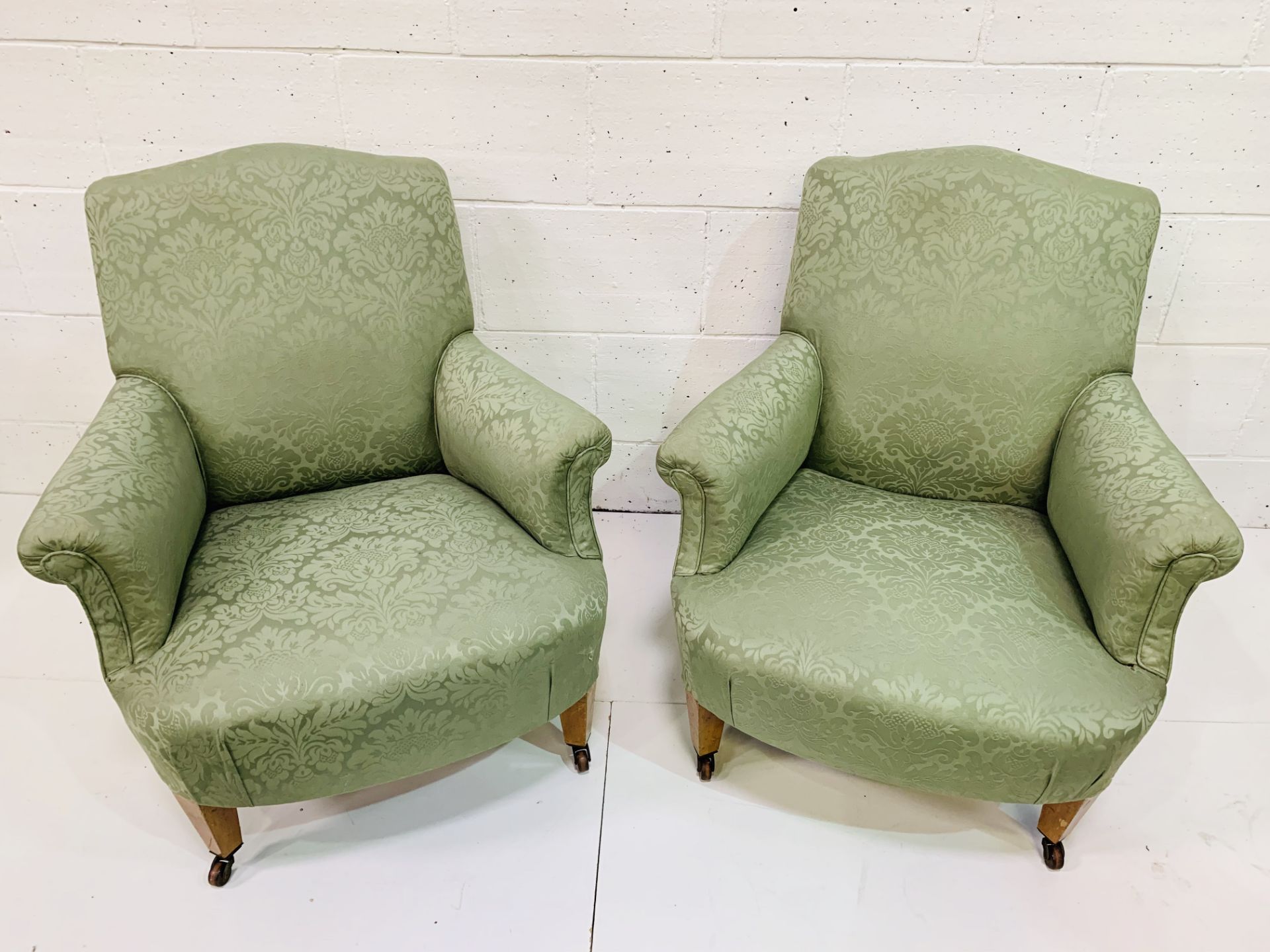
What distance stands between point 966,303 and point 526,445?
762 mm

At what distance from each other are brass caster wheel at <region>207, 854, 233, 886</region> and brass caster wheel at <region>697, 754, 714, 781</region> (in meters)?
0.72

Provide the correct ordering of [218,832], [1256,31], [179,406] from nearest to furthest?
1. [218,832]
2. [179,406]
3. [1256,31]

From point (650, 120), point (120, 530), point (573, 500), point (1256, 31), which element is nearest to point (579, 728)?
point (573, 500)

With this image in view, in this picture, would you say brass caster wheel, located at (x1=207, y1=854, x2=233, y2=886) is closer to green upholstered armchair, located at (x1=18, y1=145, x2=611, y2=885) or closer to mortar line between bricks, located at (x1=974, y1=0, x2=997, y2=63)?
green upholstered armchair, located at (x1=18, y1=145, x2=611, y2=885)

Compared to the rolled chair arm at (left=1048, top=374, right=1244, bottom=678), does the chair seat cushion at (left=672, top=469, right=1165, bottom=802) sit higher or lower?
lower

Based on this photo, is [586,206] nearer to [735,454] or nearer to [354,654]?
[735,454]

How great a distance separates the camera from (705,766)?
1410mm

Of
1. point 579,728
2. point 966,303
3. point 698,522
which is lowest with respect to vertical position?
point 579,728

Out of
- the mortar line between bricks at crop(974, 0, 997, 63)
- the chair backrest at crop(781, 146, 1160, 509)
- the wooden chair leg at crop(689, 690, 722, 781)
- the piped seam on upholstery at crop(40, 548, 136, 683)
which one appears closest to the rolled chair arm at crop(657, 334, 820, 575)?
the chair backrest at crop(781, 146, 1160, 509)

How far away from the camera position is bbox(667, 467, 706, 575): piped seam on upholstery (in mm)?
1253

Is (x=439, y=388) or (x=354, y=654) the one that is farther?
(x=439, y=388)

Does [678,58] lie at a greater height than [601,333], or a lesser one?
greater

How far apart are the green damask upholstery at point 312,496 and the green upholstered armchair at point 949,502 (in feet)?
0.82

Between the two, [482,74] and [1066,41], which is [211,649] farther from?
[1066,41]
